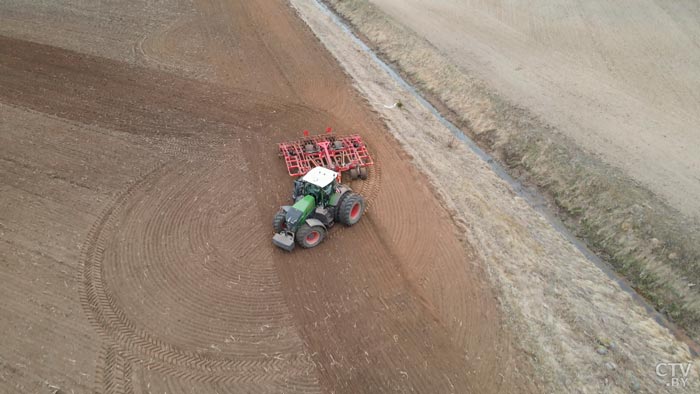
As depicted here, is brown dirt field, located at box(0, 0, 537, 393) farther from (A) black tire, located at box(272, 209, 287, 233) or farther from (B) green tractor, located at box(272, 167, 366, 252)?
(A) black tire, located at box(272, 209, 287, 233)

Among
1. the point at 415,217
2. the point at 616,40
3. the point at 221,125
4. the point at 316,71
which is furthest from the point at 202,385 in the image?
the point at 616,40

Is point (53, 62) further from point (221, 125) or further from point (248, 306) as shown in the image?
point (248, 306)

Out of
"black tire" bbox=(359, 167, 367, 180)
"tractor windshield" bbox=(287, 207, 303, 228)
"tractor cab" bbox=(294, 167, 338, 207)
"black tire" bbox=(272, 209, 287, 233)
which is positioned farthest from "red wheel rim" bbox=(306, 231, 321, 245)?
"black tire" bbox=(359, 167, 367, 180)

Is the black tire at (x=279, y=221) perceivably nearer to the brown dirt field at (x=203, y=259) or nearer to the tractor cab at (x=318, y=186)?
the brown dirt field at (x=203, y=259)

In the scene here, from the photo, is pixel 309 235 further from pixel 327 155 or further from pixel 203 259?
pixel 327 155

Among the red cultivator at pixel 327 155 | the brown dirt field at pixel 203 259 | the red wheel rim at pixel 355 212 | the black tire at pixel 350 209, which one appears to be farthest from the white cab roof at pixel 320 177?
the red cultivator at pixel 327 155

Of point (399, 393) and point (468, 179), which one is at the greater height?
point (468, 179)
